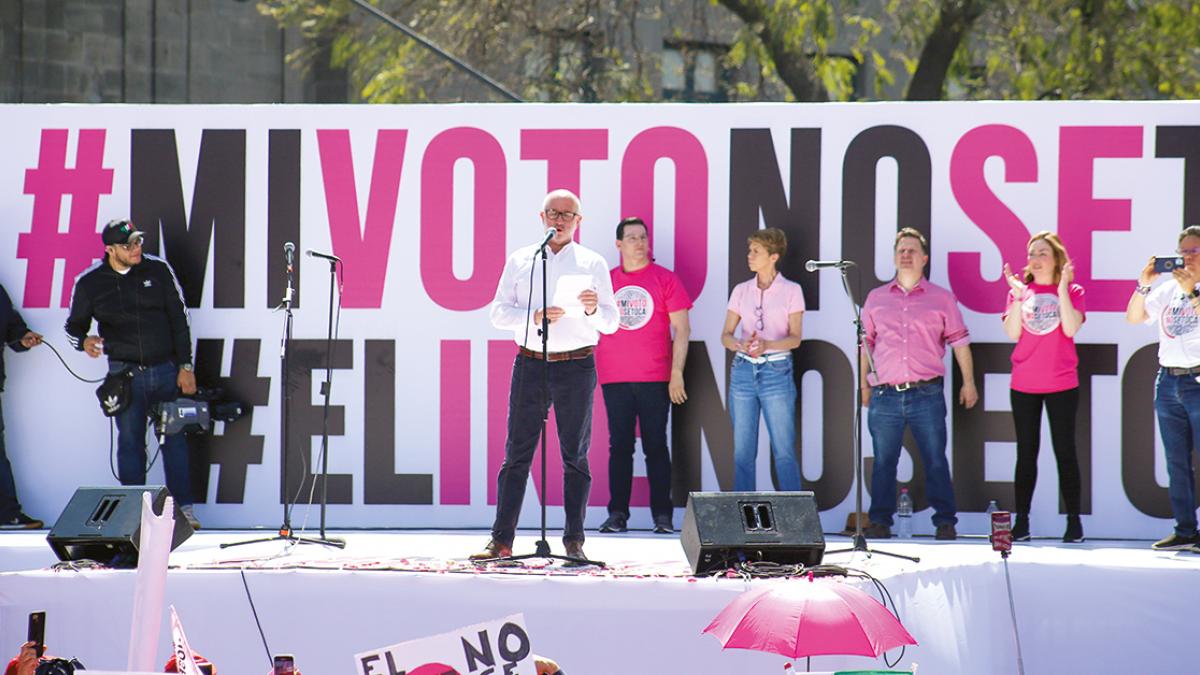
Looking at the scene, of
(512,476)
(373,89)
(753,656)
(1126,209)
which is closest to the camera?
(753,656)

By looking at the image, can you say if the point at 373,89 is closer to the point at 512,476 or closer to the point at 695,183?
the point at 695,183

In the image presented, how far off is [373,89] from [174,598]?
11.0 meters

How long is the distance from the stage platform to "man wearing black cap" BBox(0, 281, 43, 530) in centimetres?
209

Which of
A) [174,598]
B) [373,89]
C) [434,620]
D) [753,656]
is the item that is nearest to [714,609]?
[753,656]

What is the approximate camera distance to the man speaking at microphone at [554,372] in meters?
6.93

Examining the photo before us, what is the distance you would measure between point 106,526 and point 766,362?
3589mm

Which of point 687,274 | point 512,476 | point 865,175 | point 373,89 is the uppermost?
point 373,89

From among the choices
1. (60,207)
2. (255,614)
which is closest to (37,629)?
(255,614)

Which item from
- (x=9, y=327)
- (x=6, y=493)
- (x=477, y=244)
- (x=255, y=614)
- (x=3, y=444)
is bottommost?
(x=255, y=614)

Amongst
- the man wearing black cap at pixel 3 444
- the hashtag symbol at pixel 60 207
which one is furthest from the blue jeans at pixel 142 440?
the hashtag symbol at pixel 60 207

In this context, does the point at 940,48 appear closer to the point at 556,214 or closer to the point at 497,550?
the point at 556,214

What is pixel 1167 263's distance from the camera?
7598mm

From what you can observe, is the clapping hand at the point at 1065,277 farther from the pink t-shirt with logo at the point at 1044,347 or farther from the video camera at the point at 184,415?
the video camera at the point at 184,415

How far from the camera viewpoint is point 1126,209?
8641mm
